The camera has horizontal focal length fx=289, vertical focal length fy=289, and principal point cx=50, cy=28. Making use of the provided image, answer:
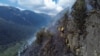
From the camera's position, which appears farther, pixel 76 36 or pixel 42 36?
pixel 42 36

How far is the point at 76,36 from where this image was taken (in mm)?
17641

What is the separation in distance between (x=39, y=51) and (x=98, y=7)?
475 cm

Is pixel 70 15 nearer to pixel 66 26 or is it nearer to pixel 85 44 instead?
pixel 66 26

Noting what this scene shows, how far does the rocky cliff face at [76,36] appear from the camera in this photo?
1698 centimetres

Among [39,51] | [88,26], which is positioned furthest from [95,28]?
[39,51]

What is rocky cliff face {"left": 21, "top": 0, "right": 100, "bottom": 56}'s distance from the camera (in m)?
17.0

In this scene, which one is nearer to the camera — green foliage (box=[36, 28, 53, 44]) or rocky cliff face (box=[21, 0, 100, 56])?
rocky cliff face (box=[21, 0, 100, 56])

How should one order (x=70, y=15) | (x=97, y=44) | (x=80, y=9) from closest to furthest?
(x=97, y=44) < (x=80, y=9) < (x=70, y=15)

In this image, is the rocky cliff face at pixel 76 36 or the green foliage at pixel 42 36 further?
the green foliage at pixel 42 36

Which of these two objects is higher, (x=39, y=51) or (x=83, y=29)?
(x=83, y=29)

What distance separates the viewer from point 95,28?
17.3 meters

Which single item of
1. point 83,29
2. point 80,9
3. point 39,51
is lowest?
point 39,51

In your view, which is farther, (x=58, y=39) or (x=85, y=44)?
(x=58, y=39)

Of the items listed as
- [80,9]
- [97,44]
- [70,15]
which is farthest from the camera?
[70,15]
